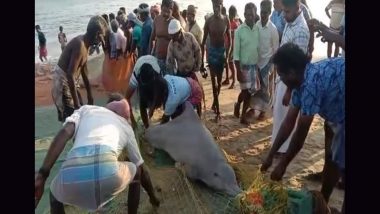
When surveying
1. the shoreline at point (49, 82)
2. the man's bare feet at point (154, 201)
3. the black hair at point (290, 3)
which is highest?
the black hair at point (290, 3)

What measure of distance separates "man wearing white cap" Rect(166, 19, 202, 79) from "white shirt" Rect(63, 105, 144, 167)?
2717mm

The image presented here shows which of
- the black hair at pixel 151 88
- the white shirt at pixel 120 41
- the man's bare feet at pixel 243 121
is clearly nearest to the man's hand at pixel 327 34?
the black hair at pixel 151 88

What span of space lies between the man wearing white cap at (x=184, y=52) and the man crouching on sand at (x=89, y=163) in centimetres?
283

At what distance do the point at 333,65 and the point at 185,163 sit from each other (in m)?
1.82

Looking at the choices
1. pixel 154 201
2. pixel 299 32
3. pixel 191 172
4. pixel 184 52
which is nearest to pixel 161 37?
pixel 184 52

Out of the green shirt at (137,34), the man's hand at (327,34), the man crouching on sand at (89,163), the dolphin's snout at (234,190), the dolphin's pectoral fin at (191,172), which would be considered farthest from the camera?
the green shirt at (137,34)

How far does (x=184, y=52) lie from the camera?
258 inches

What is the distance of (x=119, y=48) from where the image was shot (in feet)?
29.2

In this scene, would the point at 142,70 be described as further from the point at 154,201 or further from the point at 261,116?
the point at 261,116

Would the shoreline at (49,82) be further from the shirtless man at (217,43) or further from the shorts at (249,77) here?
the shorts at (249,77)

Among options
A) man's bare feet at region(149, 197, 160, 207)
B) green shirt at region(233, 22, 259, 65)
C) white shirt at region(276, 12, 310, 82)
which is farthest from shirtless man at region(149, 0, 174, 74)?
man's bare feet at region(149, 197, 160, 207)

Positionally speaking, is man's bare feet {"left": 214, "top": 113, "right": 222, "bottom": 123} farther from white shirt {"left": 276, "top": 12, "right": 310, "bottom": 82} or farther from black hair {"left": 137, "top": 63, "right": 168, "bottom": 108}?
white shirt {"left": 276, "top": 12, "right": 310, "bottom": 82}

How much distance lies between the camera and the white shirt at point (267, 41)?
23.3ft
